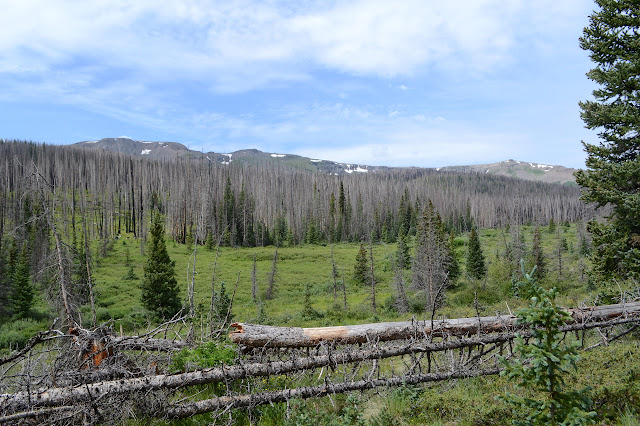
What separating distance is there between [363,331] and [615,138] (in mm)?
10300

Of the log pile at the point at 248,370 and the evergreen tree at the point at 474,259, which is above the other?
the log pile at the point at 248,370

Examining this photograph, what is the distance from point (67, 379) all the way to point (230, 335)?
8.74 feet

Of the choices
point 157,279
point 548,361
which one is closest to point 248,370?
point 548,361

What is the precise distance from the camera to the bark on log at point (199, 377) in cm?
477

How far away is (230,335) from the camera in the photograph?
23.3ft

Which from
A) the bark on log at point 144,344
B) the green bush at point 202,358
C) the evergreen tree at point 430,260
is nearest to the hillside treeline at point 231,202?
the evergreen tree at point 430,260

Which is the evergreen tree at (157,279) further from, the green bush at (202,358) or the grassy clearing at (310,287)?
the green bush at (202,358)

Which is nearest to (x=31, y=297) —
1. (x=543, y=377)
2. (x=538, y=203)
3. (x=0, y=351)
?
(x=0, y=351)

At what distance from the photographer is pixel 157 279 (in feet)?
86.3

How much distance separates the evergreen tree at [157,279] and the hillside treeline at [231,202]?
2745cm

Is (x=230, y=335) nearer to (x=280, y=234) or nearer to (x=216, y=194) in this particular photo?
Result: (x=280, y=234)

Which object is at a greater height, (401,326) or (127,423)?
(401,326)

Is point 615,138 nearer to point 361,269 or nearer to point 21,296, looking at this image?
point 361,269

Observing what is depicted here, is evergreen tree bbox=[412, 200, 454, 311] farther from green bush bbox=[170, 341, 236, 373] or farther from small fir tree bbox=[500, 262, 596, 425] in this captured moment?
small fir tree bbox=[500, 262, 596, 425]
